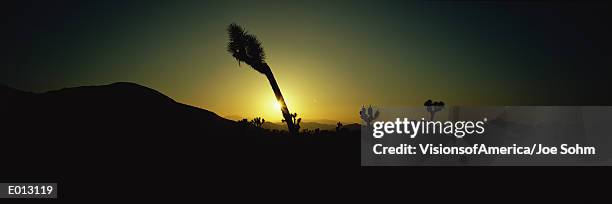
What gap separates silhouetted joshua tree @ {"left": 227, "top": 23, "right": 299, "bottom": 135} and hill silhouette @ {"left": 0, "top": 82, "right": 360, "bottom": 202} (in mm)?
882

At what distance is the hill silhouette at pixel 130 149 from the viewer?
834 cm

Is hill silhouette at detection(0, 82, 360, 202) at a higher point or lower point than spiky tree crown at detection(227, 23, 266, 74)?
lower

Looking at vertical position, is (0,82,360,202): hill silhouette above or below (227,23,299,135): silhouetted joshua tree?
below

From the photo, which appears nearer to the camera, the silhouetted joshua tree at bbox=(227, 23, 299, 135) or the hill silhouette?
the hill silhouette

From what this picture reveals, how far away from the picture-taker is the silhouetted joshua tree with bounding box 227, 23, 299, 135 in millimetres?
12266

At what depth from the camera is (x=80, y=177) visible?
809cm

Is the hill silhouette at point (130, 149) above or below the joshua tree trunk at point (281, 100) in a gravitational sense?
below

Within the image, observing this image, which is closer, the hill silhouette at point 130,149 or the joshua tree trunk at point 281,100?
the hill silhouette at point 130,149

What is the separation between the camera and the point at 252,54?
1255 centimetres

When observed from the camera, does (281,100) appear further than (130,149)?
Yes

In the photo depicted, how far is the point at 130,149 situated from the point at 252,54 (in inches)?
162

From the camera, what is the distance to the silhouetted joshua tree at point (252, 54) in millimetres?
12266

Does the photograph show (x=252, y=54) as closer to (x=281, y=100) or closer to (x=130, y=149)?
(x=281, y=100)

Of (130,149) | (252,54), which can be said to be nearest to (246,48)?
(252,54)
